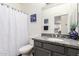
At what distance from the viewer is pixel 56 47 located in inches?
56.8

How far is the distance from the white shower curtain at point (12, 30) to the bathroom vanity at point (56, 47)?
41 cm

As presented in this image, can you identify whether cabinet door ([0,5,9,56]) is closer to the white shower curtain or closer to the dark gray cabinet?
the white shower curtain

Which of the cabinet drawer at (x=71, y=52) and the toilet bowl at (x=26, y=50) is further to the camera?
the toilet bowl at (x=26, y=50)

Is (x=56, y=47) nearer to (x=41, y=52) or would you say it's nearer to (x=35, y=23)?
(x=41, y=52)

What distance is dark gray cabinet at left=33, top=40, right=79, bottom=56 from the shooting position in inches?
48.7

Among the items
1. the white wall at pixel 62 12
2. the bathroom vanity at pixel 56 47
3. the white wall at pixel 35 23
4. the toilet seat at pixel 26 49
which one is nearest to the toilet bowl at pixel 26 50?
the toilet seat at pixel 26 49

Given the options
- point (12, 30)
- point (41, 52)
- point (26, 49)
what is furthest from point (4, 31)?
point (41, 52)

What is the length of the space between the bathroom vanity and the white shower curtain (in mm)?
414

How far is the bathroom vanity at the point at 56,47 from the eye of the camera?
123cm

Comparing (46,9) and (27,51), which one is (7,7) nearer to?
(46,9)

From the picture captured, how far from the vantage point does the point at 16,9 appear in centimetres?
208

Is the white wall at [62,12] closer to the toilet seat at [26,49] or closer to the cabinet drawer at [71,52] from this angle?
the toilet seat at [26,49]

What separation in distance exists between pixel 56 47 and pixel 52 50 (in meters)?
0.10

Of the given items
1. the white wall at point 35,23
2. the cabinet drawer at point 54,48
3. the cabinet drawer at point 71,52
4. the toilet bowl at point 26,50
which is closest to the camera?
the cabinet drawer at point 71,52
